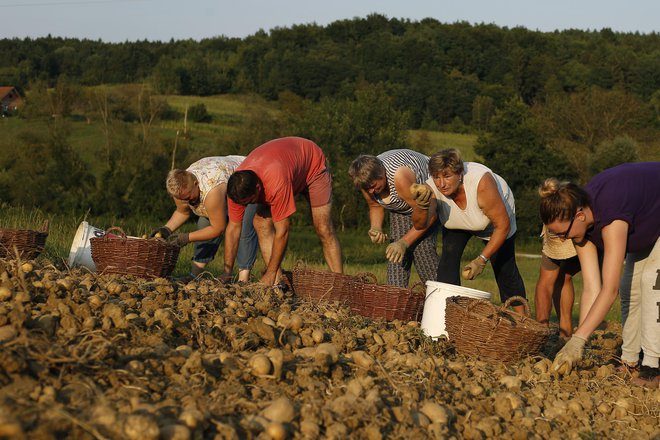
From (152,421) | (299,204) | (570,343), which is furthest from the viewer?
(299,204)

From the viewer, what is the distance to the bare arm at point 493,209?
6312mm

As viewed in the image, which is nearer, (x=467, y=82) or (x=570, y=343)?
(x=570, y=343)

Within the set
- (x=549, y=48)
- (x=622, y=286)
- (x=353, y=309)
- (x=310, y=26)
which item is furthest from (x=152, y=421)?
(x=310, y=26)

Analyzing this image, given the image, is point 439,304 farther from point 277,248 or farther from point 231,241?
point 231,241

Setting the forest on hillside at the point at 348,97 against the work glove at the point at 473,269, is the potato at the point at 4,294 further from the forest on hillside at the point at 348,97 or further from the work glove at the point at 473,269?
the forest on hillside at the point at 348,97

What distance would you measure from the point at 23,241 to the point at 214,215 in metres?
1.57

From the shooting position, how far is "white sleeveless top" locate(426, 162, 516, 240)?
640cm

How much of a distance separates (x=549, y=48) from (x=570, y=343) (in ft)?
292

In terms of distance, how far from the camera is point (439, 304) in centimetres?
579

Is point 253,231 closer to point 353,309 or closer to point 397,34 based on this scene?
point 353,309

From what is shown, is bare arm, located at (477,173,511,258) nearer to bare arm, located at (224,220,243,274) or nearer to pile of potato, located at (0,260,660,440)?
pile of potato, located at (0,260,660,440)

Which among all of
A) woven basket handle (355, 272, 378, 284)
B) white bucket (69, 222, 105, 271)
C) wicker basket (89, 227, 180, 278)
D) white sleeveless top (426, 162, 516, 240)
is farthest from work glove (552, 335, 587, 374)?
white bucket (69, 222, 105, 271)

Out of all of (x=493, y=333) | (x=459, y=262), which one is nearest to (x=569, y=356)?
(x=493, y=333)

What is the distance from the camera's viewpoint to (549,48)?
293 feet
